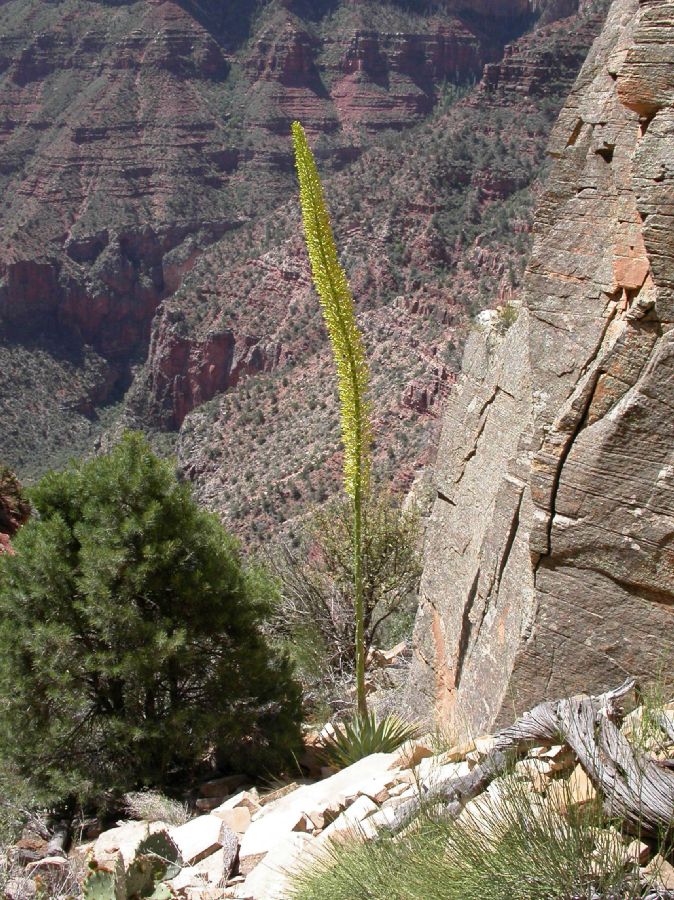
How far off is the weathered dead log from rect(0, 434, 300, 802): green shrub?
3756mm

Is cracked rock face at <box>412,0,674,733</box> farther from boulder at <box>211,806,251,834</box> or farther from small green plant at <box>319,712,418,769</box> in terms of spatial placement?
boulder at <box>211,806,251,834</box>

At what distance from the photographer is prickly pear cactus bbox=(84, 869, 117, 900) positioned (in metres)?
5.56

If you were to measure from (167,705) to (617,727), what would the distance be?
4.88 meters

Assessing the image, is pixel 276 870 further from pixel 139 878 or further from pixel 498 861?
pixel 498 861

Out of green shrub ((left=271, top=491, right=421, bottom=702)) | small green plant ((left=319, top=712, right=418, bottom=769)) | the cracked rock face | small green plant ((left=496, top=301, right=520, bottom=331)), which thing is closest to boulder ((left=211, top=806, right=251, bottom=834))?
small green plant ((left=319, top=712, right=418, bottom=769))

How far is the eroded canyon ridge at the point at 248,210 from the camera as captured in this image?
40.0 m

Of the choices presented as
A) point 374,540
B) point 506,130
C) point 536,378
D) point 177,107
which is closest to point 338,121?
point 177,107

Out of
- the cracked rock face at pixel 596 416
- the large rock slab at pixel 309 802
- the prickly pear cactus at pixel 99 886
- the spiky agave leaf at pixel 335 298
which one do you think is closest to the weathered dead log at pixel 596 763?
the cracked rock face at pixel 596 416

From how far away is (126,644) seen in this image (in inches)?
339

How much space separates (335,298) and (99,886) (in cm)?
379

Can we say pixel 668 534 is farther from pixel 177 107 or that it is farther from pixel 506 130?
pixel 177 107

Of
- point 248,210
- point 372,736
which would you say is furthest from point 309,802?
point 248,210

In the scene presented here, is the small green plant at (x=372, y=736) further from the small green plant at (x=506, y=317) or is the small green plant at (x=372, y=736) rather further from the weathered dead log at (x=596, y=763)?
the small green plant at (x=506, y=317)

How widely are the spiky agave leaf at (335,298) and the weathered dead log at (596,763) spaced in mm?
2165
